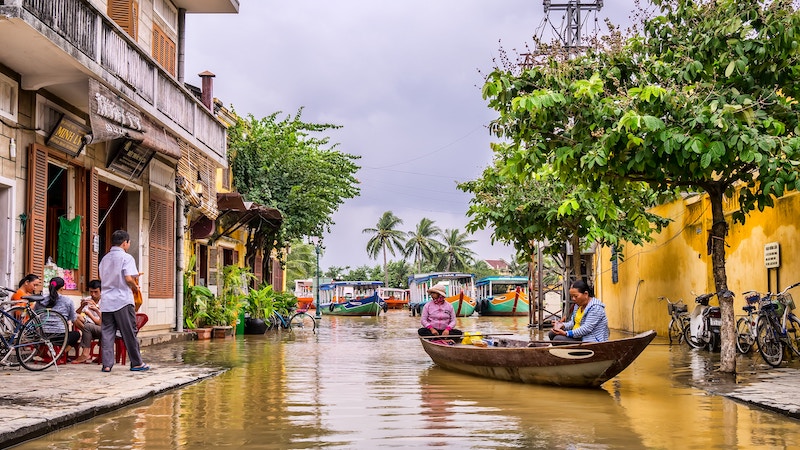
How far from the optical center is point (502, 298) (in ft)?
168

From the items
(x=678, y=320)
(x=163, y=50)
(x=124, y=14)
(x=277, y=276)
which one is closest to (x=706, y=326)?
(x=678, y=320)

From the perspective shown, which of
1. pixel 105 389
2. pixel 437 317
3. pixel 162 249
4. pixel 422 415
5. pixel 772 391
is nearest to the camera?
pixel 422 415

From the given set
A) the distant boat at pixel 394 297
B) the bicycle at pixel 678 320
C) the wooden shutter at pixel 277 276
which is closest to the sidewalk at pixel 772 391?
the bicycle at pixel 678 320

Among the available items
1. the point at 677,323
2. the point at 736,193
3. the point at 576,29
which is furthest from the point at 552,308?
the point at 736,193

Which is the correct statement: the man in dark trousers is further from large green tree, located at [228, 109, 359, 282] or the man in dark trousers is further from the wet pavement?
large green tree, located at [228, 109, 359, 282]

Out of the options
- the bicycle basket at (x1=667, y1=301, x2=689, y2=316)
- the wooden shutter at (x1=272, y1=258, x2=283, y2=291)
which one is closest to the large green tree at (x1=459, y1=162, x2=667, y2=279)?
the bicycle basket at (x1=667, y1=301, x2=689, y2=316)

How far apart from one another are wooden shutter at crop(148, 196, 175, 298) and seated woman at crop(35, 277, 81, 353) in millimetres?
6824

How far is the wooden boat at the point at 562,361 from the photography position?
959cm

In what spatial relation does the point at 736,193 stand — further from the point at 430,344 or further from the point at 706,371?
the point at 430,344

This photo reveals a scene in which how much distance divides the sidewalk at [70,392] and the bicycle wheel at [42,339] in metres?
0.15

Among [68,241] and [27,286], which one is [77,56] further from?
[68,241]

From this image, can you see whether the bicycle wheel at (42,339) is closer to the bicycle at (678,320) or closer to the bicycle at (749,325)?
the bicycle at (749,325)

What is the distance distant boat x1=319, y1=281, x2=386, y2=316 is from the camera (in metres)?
53.6

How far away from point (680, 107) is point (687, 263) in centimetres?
1029
